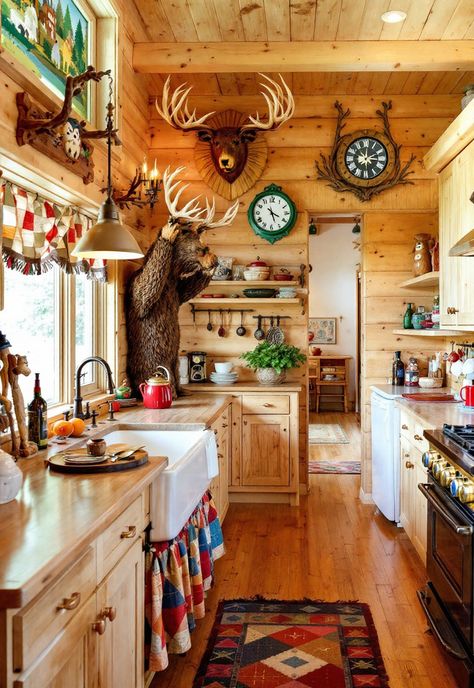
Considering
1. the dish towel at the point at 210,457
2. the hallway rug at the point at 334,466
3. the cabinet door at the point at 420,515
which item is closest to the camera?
the dish towel at the point at 210,457

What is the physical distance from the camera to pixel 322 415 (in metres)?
9.88

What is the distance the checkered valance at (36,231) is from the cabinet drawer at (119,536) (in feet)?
3.64

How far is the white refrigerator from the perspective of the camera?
4.29 m

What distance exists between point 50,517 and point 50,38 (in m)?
2.31

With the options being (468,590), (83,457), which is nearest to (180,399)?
(83,457)

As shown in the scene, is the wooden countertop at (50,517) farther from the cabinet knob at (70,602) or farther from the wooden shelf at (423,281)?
the wooden shelf at (423,281)

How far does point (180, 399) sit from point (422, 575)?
74.0 inches

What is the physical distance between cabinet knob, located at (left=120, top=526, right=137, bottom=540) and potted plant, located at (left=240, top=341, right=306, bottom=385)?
2.92 metres

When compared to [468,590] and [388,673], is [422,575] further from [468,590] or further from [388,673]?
[468,590]

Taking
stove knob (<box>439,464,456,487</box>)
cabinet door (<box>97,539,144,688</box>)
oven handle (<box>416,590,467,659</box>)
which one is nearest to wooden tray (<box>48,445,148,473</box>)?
cabinet door (<box>97,539,144,688</box>)

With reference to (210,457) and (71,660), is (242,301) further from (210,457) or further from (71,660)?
(71,660)

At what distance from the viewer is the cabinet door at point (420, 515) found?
3.44 meters

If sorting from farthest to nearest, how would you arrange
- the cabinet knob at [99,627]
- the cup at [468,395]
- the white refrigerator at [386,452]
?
1. the white refrigerator at [386,452]
2. the cup at [468,395]
3. the cabinet knob at [99,627]

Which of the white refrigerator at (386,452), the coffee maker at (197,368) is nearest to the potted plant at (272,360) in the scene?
the coffee maker at (197,368)
